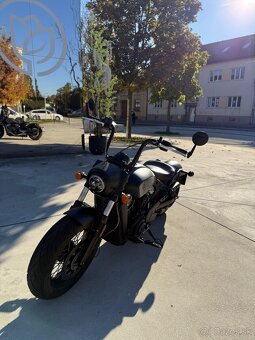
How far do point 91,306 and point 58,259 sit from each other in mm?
447

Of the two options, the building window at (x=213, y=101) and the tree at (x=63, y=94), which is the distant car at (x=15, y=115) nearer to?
the tree at (x=63, y=94)

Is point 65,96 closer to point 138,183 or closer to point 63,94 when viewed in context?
point 63,94

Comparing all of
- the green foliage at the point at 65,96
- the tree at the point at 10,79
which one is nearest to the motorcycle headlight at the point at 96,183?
the tree at the point at 10,79

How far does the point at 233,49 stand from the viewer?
118ft

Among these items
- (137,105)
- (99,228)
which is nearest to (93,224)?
(99,228)

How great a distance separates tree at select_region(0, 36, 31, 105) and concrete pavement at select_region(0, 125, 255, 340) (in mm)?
4859

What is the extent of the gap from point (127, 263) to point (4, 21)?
775cm

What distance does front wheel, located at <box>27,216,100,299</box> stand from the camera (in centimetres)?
222

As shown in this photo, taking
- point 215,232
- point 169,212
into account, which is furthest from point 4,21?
point 215,232

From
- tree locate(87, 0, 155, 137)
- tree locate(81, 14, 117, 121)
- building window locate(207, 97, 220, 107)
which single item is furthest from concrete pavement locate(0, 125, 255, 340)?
building window locate(207, 97, 220, 107)

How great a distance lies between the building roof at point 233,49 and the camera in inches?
1325

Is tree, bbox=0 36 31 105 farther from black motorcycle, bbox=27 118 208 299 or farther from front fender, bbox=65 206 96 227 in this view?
front fender, bbox=65 206 96 227

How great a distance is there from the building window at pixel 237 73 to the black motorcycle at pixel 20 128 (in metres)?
28.6

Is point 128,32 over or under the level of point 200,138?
over
